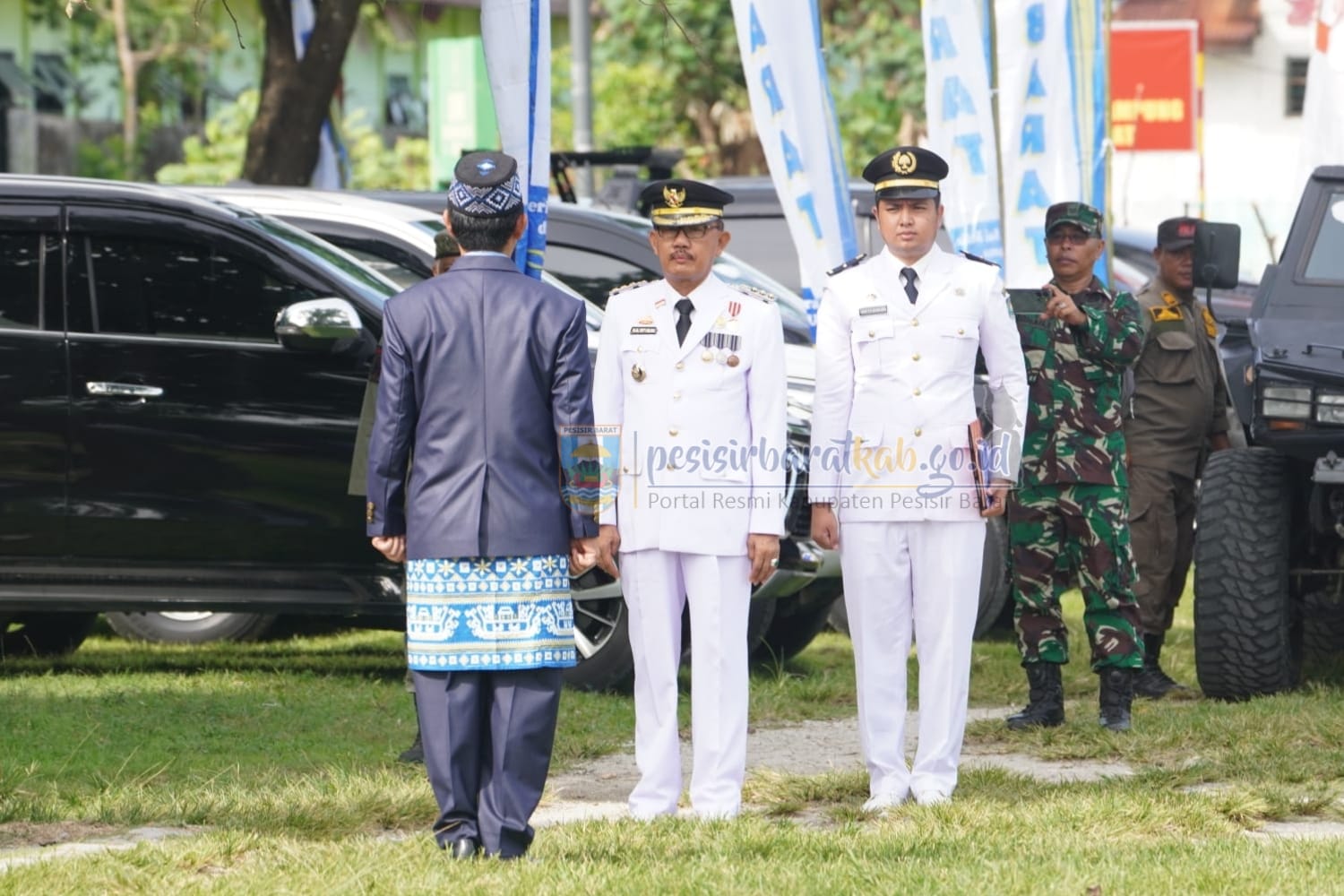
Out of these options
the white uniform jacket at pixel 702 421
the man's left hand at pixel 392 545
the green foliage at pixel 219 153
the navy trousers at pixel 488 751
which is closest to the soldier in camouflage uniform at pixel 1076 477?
the white uniform jacket at pixel 702 421

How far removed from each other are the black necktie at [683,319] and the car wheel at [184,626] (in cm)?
469

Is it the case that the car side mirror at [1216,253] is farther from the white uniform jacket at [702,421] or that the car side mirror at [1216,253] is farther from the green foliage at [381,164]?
the green foliage at [381,164]

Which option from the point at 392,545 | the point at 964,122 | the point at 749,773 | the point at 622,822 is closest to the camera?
the point at 392,545

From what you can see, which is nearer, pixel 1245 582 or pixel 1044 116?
pixel 1245 582

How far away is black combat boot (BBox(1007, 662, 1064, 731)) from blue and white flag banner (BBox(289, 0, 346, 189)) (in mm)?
8485

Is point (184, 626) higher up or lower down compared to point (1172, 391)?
lower down

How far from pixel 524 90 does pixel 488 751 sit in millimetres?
2504

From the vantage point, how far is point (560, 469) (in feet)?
17.7

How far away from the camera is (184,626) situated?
33.9ft

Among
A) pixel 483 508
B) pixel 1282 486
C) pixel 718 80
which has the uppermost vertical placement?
pixel 718 80

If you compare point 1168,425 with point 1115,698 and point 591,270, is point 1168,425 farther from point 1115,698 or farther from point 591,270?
point 591,270

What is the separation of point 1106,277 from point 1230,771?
2917 mm

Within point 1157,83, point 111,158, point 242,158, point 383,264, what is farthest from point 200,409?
point 111,158

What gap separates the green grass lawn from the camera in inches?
202
